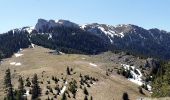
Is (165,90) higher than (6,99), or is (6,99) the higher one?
(165,90)

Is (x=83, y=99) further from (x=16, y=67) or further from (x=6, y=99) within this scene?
(x=16, y=67)

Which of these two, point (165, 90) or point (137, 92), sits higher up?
point (165, 90)

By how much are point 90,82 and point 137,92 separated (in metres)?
18.2

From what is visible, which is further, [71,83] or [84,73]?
[84,73]

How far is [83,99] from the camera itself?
397 feet

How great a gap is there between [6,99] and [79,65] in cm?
6436

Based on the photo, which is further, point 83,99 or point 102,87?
point 102,87

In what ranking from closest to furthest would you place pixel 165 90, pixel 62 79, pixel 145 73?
pixel 165 90 < pixel 62 79 < pixel 145 73

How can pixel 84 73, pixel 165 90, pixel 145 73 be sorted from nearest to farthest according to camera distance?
1. pixel 165 90
2. pixel 84 73
3. pixel 145 73

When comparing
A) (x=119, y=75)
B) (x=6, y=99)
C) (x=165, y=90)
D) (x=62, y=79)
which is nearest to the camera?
(x=165, y=90)

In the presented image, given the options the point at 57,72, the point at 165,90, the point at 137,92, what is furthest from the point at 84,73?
the point at 165,90

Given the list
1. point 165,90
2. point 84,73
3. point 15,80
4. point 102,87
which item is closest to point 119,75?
point 84,73

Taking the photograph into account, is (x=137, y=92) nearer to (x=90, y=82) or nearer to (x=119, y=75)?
(x=90, y=82)

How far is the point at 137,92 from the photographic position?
138625 mm
